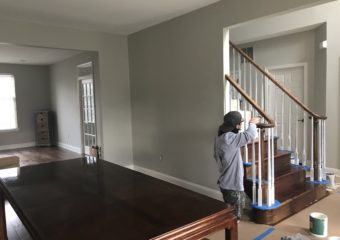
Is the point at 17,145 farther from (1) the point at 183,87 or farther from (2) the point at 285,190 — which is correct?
(2) the point at 285,190

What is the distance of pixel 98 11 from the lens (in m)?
3.72

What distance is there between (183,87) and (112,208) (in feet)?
9.76

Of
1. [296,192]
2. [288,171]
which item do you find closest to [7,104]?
[288,171]

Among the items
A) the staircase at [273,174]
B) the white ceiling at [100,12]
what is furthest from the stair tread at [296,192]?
the white ceiling at [100,12]

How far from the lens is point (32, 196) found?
1406 millimetres

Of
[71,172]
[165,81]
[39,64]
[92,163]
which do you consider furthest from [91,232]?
[39,64]

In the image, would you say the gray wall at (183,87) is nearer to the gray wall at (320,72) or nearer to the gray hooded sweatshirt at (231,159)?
the gray hooded sweatshirt at (231,159)

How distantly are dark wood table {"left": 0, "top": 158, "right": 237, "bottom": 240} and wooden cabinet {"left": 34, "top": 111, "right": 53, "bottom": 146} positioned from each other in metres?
7.31

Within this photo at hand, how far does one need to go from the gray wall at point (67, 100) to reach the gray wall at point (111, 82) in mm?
1303

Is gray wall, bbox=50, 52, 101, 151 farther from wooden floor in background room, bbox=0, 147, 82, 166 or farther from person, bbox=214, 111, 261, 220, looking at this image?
person, bbox=214, 111, 261, 220

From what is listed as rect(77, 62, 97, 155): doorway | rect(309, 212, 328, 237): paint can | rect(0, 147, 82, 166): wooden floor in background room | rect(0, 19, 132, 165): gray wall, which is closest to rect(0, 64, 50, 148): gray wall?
rect(0, 147, 82, 166): wooden floor in background room

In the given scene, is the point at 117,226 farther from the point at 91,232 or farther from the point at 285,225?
the point at 285,225

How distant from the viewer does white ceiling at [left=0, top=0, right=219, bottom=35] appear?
11.1 feet

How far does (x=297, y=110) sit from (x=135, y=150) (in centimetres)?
312
